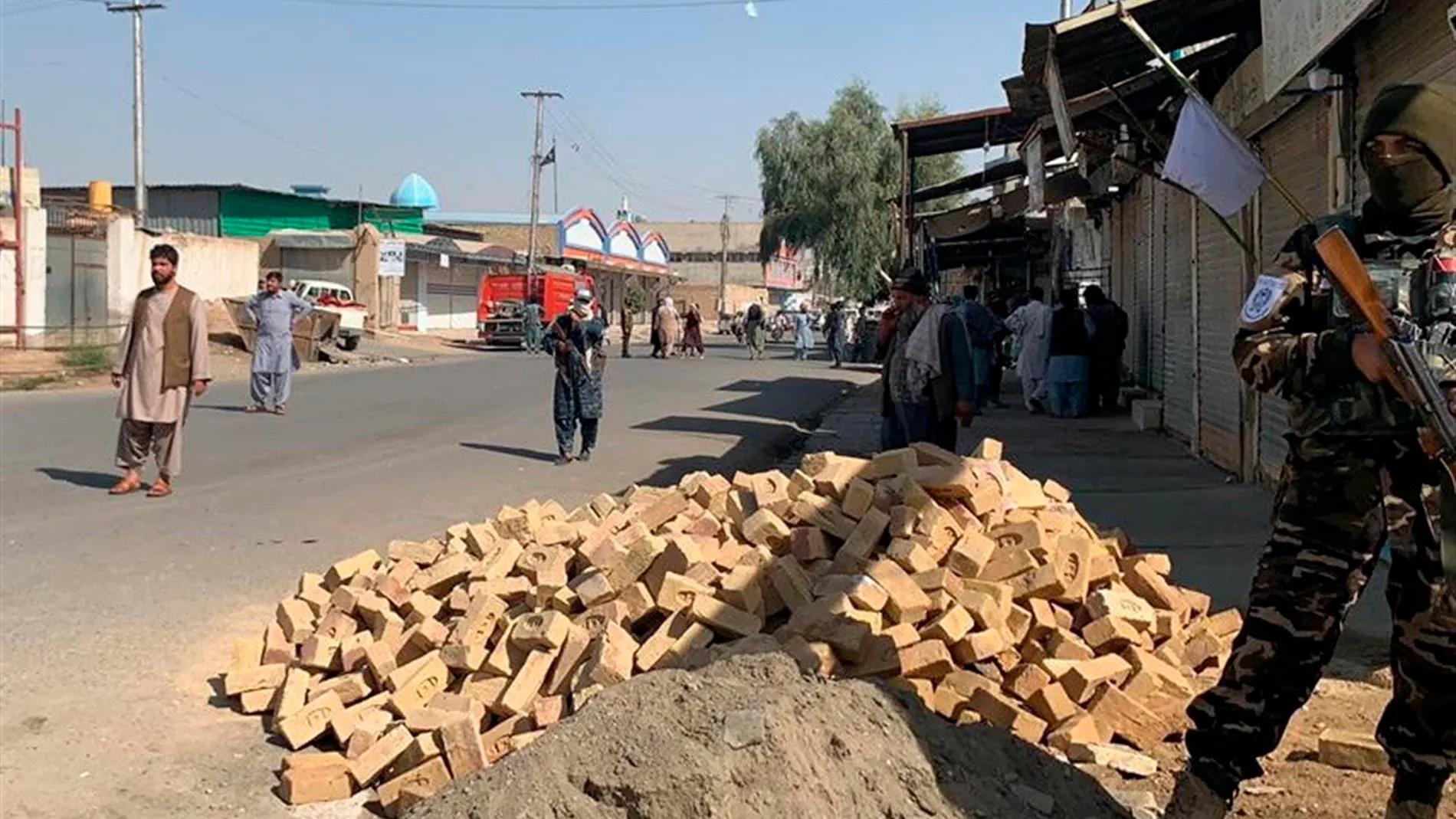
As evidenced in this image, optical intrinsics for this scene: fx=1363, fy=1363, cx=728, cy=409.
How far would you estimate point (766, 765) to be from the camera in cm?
318

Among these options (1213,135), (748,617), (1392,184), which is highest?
(1213,135)

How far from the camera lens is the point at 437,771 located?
13.3 ft

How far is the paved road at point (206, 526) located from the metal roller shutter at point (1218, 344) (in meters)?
3.93

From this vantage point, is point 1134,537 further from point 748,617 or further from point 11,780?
point 11,780

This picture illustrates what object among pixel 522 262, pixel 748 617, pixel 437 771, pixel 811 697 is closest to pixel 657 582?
pixel 748 617

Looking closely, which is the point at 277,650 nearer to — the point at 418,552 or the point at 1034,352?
the point at 418,552

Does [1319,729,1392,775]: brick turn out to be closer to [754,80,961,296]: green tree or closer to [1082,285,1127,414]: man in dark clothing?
[1082,285,1127,414]: man in dark clothing

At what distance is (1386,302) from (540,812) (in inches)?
87.9

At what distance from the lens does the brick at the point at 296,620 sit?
5262 mm

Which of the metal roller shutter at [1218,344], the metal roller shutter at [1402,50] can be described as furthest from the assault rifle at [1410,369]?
the metal roller shutter at [1218,344]

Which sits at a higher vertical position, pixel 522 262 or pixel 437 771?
pixel 522 262

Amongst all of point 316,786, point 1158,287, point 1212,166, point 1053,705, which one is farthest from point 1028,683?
point 1158,287

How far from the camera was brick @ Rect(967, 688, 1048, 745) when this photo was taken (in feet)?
13.7

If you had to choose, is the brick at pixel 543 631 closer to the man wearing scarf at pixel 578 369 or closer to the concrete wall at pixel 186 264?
the man wearing scarf at pixel 578 369
